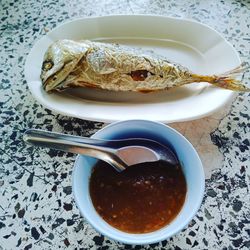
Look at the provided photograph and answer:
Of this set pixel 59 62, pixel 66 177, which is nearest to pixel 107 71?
pixel 59 62

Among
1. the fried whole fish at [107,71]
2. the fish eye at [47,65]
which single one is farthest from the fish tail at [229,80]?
the fish eye at [47,65]

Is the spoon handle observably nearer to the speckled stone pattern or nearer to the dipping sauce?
the dipping sauce

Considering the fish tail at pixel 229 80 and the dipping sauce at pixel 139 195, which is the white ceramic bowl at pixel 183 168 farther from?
the fish tail at pixel 229 80

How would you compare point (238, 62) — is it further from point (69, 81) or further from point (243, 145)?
point (69, 81)

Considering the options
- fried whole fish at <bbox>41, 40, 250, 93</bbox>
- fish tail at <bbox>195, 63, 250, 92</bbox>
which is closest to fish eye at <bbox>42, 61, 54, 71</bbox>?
fried whole fish at <bbox>41, 40, 250, 93</bbox>

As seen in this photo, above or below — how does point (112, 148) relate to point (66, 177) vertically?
above

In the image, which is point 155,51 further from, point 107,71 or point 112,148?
point 112,148
